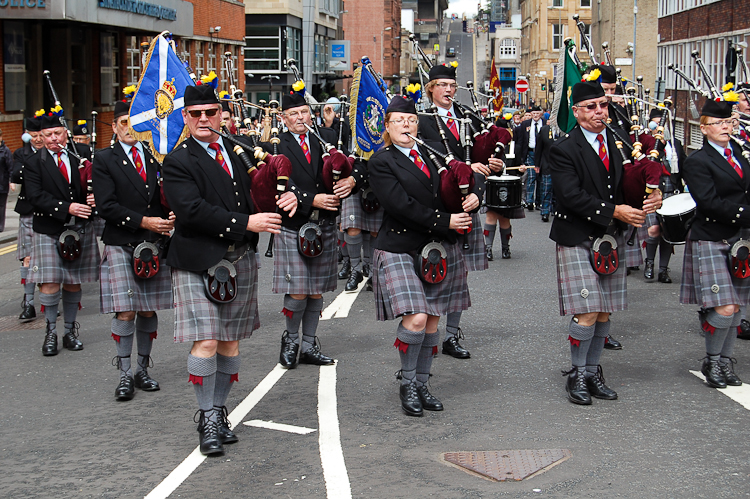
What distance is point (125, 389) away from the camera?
6.91m

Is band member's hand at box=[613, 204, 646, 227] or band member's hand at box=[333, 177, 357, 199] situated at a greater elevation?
band member's hand at box=[333, 177, 357, 199]

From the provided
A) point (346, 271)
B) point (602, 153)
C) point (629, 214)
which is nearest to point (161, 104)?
point (602, 153)

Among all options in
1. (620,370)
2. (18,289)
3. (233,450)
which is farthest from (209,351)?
(18,289)

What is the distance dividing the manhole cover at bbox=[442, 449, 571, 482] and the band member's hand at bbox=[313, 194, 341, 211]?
2.75 metres

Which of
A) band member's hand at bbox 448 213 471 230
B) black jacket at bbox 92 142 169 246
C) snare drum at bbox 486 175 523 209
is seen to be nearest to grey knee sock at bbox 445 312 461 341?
band member's hand at bbox 448 213 471 230

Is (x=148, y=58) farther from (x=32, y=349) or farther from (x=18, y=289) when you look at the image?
(x=18, y=289)

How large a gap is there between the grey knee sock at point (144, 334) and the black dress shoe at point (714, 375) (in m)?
3.99

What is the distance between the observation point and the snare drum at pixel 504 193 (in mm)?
13008

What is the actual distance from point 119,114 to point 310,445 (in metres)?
3.09

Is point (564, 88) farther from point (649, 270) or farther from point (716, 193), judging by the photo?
point (649, 270)

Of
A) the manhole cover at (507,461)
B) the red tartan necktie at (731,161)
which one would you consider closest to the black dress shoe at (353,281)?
the red tartan necktie at (731,161)

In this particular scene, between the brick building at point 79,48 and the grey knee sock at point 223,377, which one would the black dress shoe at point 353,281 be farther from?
the brick building at point 79,48

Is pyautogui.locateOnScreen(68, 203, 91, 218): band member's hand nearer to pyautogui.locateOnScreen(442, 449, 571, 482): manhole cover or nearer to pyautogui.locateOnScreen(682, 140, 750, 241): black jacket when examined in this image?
pyautogui.locateOnScreen(442, 449, 571, 482): manhole cover

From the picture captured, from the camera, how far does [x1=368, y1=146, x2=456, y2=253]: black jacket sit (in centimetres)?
A: 632
